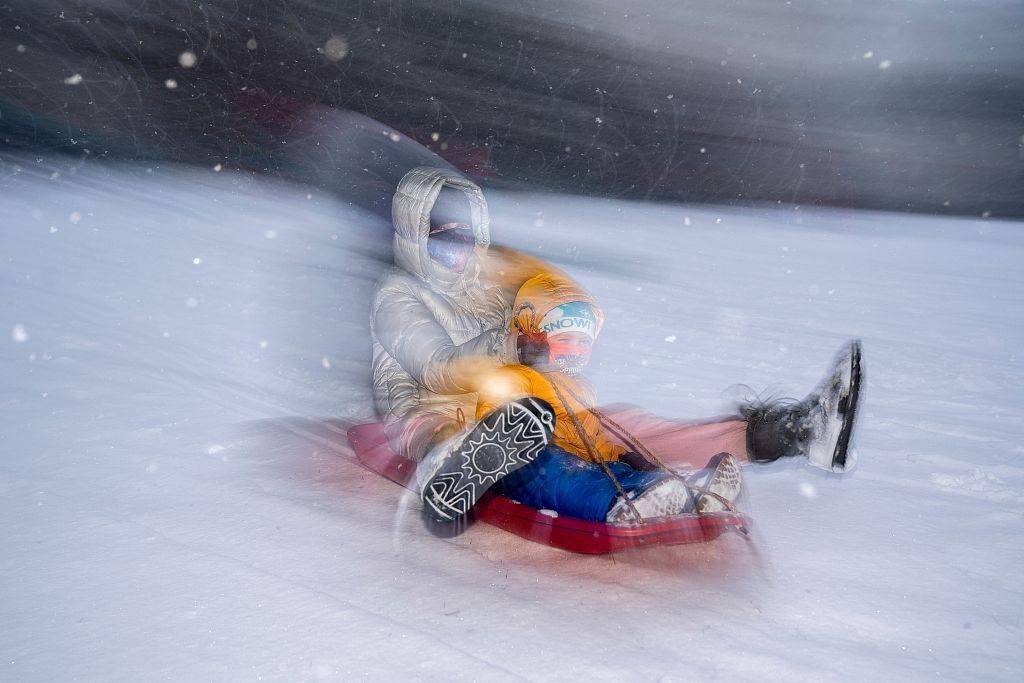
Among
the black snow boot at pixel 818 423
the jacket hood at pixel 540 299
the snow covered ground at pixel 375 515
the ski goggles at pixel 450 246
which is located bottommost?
the snow covered ground at pixel 375 515

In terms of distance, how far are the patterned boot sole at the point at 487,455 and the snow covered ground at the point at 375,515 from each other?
138 mm

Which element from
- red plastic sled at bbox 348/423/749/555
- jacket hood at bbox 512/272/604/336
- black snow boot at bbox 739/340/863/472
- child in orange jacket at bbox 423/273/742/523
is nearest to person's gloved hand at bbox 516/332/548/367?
child in orange jacket at bbox 423/273/742/523

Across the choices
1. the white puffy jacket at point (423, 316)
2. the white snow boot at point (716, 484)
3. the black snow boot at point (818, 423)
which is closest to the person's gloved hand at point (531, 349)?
the white puffy jacket at point (423, 316)

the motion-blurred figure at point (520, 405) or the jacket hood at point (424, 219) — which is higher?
the jacket hood at point (424, 219)

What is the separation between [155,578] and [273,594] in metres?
0.28

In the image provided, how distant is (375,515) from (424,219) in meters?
0.88

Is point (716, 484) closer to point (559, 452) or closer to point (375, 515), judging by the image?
point (559, 452)

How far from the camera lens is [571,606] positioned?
1646mm

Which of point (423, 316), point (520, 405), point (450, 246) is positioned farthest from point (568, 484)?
point (450, 246)

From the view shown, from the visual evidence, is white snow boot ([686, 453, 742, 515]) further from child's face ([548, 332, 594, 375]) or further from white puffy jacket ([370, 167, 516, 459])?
white puffy jacket ([370, 167, 516, 459])

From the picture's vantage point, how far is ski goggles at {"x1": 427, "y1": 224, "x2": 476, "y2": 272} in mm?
2240

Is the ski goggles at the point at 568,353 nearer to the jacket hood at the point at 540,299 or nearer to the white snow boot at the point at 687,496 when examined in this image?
the jacket hood at the point at 540,299

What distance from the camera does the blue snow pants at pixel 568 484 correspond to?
182cm

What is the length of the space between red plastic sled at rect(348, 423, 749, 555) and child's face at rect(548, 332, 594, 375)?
15.6 inches
